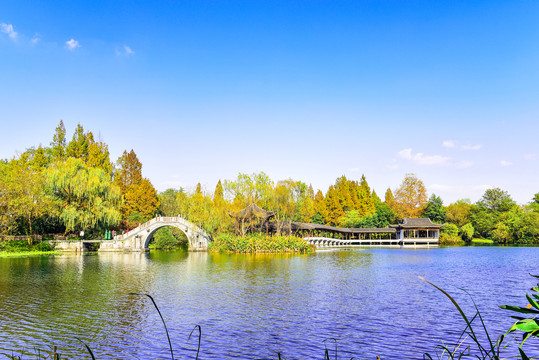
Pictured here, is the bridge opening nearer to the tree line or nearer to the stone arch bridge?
the tree line

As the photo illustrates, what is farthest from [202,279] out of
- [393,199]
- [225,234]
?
[393,199]

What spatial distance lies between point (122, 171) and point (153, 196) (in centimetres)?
569

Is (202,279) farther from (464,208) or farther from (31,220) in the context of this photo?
(464,208)

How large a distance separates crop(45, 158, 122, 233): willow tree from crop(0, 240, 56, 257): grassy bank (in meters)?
2.43

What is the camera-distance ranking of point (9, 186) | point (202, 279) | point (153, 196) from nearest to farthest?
point (202, 279) → point (9, 186) → point (153, 196)

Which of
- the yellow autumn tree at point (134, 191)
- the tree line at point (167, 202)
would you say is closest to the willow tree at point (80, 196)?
the tree line at point (167, 202)

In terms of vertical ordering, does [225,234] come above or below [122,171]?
below

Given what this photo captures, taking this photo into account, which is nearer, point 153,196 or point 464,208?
point 153,196

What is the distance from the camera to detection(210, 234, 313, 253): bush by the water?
3469 centimetres

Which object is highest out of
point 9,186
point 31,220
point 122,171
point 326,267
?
point 122,171

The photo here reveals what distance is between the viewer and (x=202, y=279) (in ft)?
58.5

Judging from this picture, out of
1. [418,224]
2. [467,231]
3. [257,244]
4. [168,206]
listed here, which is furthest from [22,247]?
[467,231]

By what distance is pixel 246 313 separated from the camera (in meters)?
11.1

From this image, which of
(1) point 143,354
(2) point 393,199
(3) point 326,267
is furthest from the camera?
(2) point 393,199
